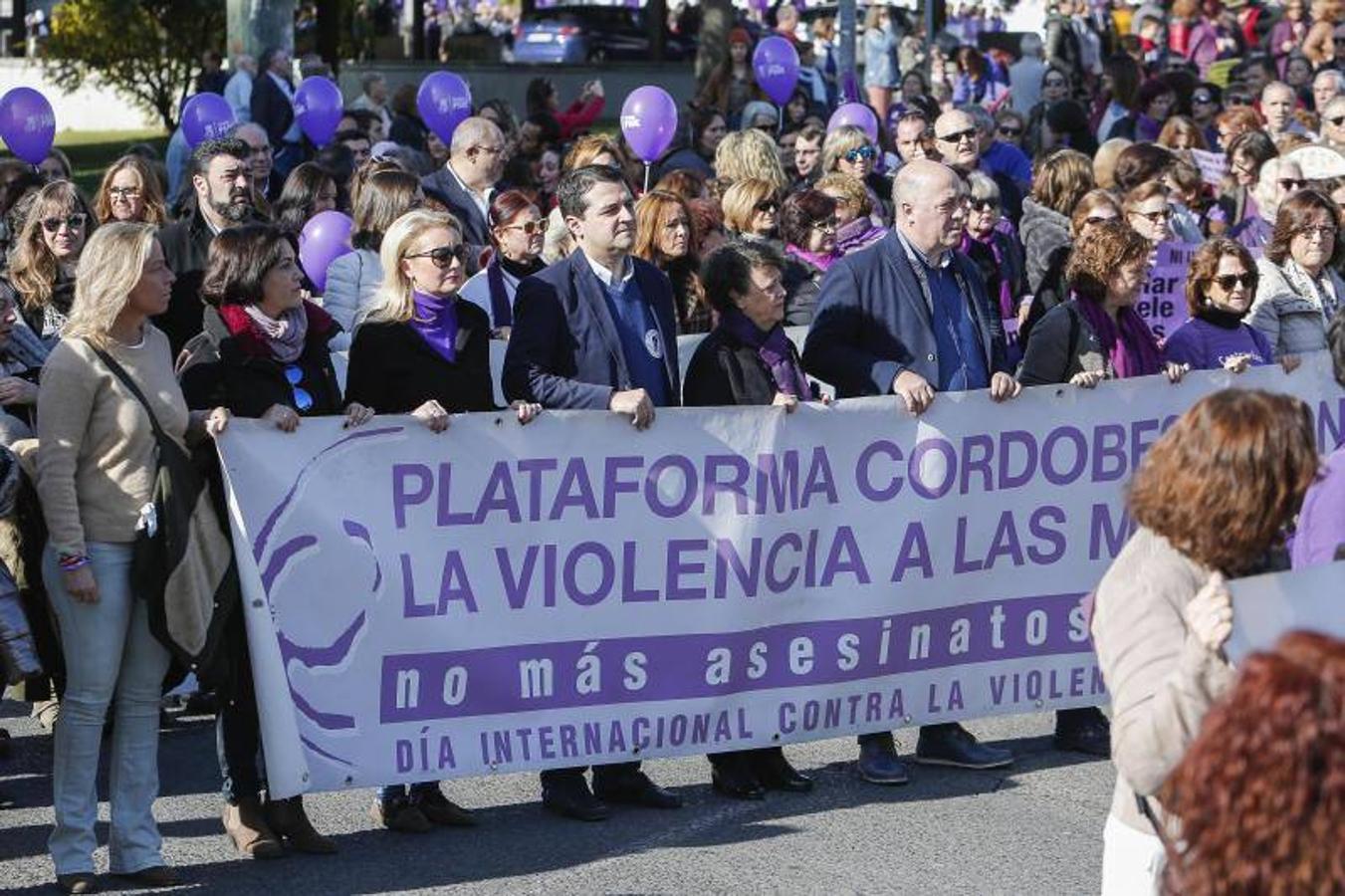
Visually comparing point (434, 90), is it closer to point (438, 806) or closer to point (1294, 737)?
point (438, 806)

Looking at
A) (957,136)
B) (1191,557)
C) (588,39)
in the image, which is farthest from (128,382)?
(588,39)

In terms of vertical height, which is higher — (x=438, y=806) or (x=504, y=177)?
(x=504, y=177)

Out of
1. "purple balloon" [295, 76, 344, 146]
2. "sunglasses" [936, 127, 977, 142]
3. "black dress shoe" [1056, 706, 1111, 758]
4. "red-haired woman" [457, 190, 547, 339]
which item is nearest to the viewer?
"black dress shoe" [1056, 706, 1111, 758]

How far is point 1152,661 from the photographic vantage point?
12.3ft

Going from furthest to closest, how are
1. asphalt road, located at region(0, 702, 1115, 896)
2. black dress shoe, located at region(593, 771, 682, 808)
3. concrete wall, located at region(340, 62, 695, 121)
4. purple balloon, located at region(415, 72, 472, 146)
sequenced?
concrete wall, located at region(340, 62, 695, 121)
purple balloon, located at region(415, 72, 472, 146)
black dress shoe, located at region(593, 771, 682, 808)
asphalt road, located at region(0, 702, 1115, 896)

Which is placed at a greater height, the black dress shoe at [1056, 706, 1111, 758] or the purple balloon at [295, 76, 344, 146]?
the purple balloon at [295, 76, 344, 146]

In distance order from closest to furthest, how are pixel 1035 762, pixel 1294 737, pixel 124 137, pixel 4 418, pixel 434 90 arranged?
pixel 1294 737 < pixel 4 418 < pixel 1035 762 < pixel 434 90 < pixel 124 137

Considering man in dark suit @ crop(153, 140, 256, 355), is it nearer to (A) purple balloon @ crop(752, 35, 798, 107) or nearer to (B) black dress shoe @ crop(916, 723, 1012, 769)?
(B) black dress shoe @ crop(916, 723, 1012, 769)

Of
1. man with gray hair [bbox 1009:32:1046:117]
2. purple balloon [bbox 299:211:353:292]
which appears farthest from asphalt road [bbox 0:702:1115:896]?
man with gray hair [bbox 1009:32:1046:117]

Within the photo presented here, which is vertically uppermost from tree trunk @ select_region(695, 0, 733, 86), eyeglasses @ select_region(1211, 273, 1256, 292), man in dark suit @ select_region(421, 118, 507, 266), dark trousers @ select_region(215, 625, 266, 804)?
tree trunk @ select_region(695, 0, 733, 86)

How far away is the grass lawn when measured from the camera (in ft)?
77.4

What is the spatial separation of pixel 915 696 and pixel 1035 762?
0.57 meters

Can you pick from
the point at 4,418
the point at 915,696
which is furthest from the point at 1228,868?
the point at 4,418

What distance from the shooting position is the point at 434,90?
1491 cm
